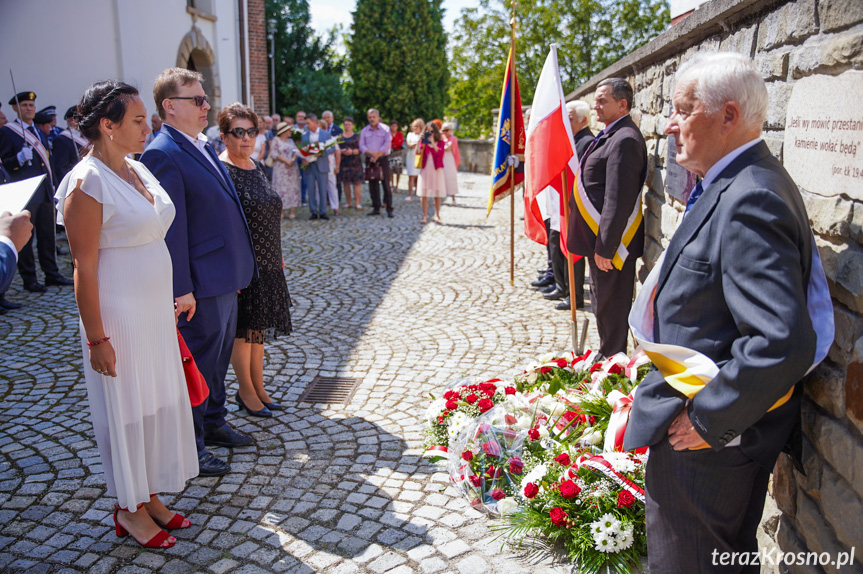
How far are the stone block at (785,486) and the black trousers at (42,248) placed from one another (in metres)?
7.90

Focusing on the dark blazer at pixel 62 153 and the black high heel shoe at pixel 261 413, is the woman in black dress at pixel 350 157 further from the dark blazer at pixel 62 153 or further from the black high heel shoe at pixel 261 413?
the black high heel shoe at pixel 261 413

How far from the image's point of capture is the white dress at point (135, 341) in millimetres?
2918

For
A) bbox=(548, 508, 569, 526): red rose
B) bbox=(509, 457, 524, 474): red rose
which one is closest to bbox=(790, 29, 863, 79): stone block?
bbox=(548, 508, 569, 526): red rose

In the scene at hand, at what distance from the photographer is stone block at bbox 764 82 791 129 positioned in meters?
2.55

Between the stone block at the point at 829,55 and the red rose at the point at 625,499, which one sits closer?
the stone block at the point at 829,55

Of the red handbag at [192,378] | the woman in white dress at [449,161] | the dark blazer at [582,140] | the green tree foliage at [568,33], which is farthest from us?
the green tree foliage at [568,33]

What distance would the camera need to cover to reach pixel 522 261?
9492 mm

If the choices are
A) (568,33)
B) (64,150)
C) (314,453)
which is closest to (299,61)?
(568,33)

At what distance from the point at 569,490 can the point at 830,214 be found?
1.56 metres

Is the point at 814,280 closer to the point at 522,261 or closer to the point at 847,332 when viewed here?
the point at 847,332

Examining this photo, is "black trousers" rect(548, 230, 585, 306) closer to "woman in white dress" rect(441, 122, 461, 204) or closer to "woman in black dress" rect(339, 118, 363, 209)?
"woman in black dress" rect(339, 118, 363, 209)

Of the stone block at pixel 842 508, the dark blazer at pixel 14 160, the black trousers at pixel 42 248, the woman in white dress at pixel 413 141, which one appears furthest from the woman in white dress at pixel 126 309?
the woman in white dress at pixel 413 141

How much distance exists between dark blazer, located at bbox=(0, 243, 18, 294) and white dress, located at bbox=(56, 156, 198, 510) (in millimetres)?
465

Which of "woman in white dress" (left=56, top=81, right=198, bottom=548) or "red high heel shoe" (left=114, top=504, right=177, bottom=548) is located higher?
"woman in white dress" (left=56, top=81, right=198, bottom=548)
